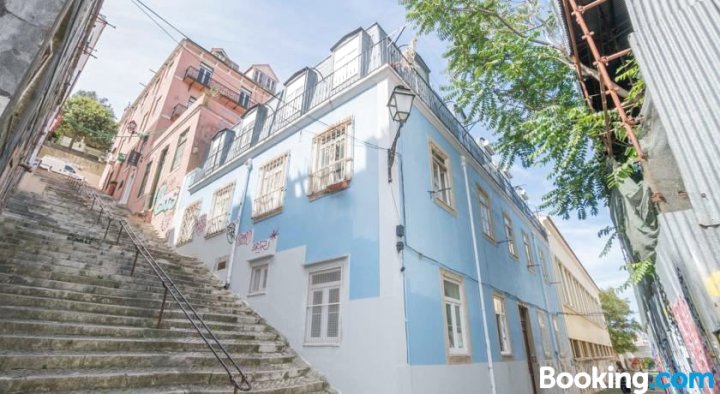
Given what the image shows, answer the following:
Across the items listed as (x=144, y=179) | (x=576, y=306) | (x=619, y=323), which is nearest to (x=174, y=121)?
(x=144, y=179)

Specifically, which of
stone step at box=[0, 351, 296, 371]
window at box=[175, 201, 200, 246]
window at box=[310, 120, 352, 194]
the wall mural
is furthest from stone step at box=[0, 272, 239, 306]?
the wall mural

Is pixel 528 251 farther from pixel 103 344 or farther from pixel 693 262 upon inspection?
pixel 103 344

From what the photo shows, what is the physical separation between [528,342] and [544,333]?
84.5 inches

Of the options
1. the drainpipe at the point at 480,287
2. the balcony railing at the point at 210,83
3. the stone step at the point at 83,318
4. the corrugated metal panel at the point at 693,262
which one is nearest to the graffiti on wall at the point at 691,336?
the corrugated metal panel at the point at 693,262

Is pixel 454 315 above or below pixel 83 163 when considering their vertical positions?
below

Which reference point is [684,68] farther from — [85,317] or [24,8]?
[85,317]

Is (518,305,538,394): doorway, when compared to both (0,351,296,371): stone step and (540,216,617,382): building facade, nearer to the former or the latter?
(540,216,617,382): building facade

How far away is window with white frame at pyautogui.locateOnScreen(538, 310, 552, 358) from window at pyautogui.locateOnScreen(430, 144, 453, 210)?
7289 mm

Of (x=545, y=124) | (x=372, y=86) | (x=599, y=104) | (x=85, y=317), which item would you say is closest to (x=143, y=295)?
(x=85, y=317)

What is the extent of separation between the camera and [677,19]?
3.25m

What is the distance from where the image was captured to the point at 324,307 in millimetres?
6848

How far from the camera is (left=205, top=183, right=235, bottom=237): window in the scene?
11258 millimetres

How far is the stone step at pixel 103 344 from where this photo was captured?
4.17 meters

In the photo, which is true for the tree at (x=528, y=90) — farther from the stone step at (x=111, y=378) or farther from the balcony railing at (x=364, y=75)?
the stone step at (x=111, y=378)
